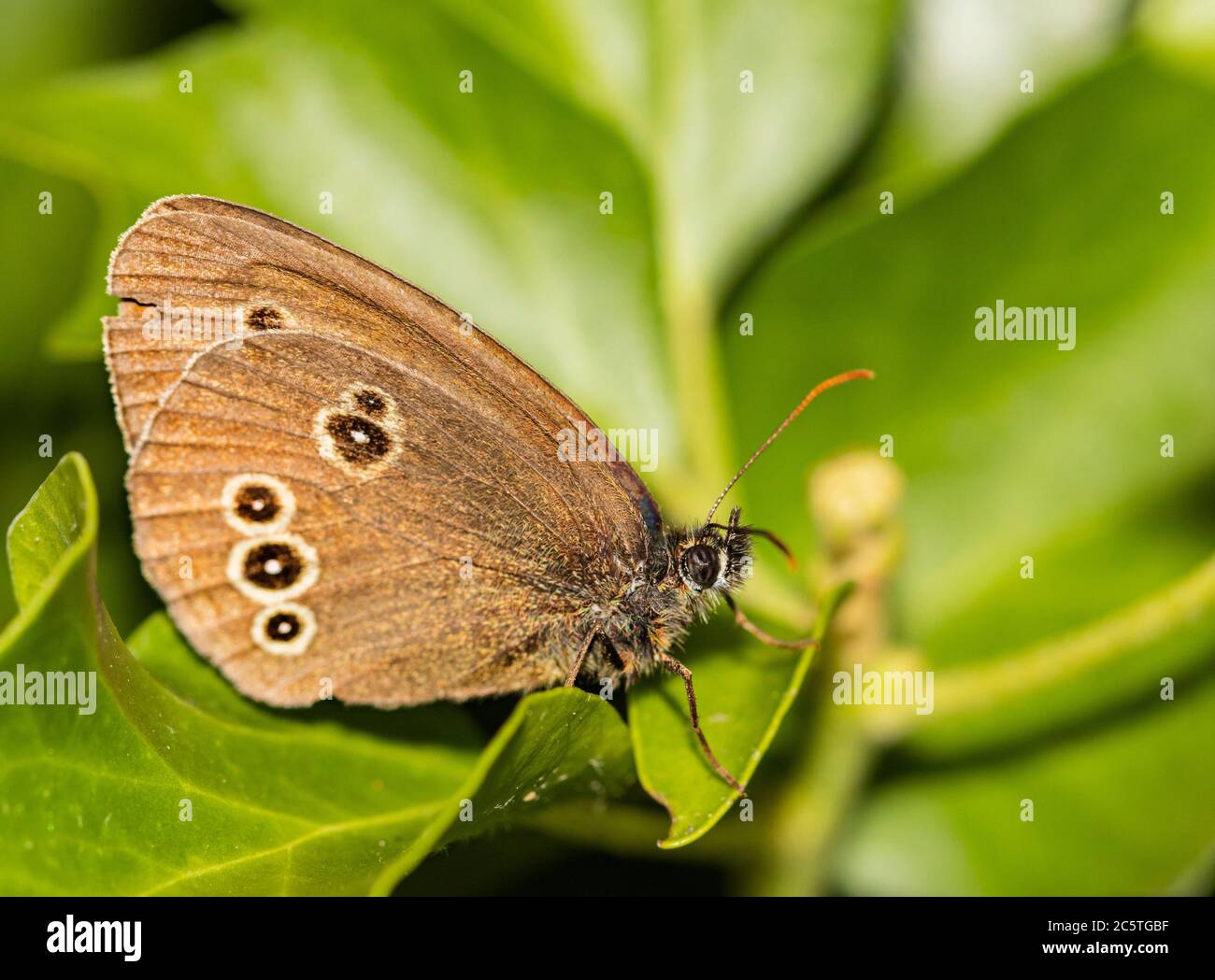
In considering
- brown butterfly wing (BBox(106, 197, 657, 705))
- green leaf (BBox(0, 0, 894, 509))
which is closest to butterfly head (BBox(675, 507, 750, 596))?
brown butterfly wing (BBox(106, 197, 657, 705))

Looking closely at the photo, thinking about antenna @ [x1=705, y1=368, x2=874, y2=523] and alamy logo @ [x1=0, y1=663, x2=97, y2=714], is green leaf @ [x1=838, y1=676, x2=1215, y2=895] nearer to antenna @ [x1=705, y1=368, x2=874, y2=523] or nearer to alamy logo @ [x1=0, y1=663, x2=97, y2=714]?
antenna @ [x1=705, y1=368, x2=874, y2=523]

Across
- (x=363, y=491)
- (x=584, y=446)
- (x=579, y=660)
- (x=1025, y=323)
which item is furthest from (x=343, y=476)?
(x=1025, y=323)

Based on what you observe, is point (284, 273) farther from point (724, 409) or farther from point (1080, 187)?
point (1080, 187)

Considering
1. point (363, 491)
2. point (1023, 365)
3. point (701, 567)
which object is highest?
point (1023, 365)

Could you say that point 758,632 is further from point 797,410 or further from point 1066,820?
point 1066,820

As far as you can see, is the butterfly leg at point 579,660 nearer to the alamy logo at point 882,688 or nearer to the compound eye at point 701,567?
the compound eye at point 701,567
